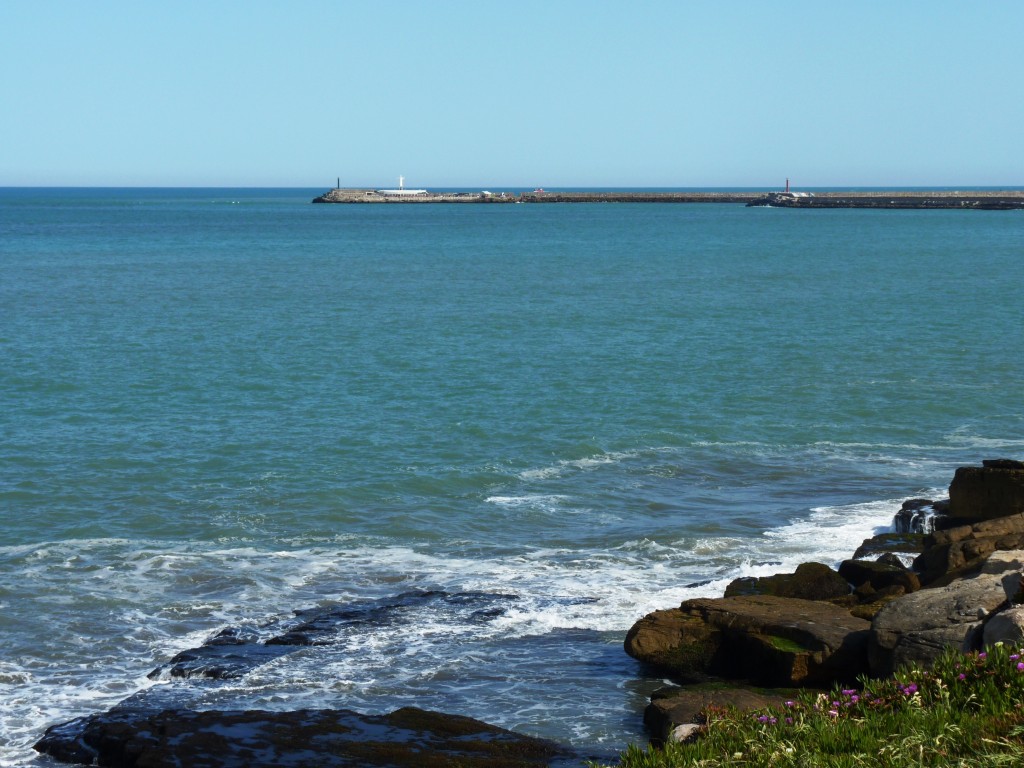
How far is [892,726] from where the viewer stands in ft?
34.0

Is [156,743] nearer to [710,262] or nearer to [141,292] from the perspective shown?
[141,292]

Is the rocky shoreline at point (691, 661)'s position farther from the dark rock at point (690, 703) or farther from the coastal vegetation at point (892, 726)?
the coastal vegetation at point (892, 726)

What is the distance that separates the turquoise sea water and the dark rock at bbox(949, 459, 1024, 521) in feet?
6.56

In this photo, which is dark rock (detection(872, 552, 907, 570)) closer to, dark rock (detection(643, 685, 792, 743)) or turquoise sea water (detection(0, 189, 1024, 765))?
turquoise sea water (detection(0, 189, 1024, 765))

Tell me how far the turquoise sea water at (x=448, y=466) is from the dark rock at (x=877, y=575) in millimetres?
2121

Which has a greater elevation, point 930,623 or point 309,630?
point 930,623

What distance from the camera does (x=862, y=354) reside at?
4444 centimetres

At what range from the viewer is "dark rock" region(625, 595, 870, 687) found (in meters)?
14.2

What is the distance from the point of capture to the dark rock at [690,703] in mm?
13133

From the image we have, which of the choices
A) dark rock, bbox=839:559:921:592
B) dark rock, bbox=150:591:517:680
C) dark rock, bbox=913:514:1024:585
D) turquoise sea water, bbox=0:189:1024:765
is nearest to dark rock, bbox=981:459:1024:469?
dark rock, bbox=913:514:1024:585

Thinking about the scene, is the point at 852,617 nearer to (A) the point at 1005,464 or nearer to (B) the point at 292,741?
(A) the point at 1005,464

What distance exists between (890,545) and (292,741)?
1132 centimetres

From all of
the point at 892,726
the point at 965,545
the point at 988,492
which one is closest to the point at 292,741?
the point at 892,726

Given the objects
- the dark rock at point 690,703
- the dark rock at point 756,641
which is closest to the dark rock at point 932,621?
the dark rock at point 756,641
